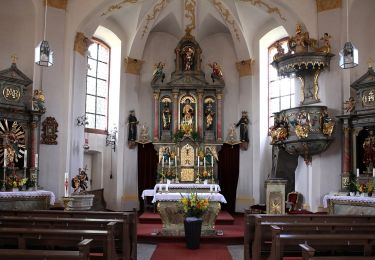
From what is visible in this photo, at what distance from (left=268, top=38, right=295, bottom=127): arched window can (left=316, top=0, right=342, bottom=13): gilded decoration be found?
3.21 metres

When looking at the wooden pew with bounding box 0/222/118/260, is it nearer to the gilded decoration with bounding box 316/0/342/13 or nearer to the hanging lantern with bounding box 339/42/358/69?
the hanging lantern with bounding box 339/42/358/69

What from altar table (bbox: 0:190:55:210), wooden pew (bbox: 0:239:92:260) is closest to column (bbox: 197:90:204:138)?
altar table (bbox: 0:190:55:210)

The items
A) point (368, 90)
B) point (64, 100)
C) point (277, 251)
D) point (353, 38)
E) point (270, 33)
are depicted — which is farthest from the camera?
point (270, 33)

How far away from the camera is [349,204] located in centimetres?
1152

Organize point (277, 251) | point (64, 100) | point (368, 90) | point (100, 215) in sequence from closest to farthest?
1. point (277, 251)
2. point (100, 215)
3. point (368, 90)
4. point (64, 100)

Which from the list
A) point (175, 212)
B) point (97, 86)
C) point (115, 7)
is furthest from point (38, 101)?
point (175, 212)

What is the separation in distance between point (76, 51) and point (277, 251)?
36.5ft

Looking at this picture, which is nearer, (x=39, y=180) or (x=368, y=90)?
(x=368, y=90)

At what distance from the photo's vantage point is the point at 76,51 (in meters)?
14.4

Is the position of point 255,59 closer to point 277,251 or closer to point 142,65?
point 142,65

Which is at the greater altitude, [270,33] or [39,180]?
[270,33]

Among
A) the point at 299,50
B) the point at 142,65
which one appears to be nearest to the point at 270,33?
the point at 299,50

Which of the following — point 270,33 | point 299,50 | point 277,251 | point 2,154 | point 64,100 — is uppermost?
point 270,33

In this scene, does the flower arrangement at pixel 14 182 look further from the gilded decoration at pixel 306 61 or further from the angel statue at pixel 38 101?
the gilded decoration at pixel 306 61
